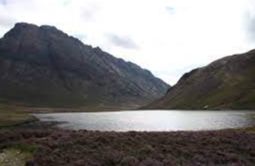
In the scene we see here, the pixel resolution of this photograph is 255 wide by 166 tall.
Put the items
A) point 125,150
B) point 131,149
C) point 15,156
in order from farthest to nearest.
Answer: point 131,149 < point 125,150 < point 15,156

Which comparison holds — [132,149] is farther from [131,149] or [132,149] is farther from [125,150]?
[125,150]

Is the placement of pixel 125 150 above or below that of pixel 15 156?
above

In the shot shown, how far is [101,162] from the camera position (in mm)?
30219

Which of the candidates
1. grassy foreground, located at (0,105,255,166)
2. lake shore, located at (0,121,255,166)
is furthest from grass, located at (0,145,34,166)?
lake shore, located at (0,121,255,166)

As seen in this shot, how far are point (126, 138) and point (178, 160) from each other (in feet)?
22.6

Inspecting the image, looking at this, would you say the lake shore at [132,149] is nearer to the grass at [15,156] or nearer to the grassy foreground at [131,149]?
the grassy foreground at [131,149]

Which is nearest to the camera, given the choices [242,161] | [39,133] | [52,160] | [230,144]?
[52,160]

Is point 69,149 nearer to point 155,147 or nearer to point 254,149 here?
point 155,147

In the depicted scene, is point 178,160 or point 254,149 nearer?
point 178,160

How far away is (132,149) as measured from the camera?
111 ft

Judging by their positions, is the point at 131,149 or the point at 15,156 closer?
the point at 15,156

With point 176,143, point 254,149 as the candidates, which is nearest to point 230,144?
point 254,149

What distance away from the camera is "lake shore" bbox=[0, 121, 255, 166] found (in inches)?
1201

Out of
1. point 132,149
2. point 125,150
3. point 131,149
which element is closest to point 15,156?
point 125,150
